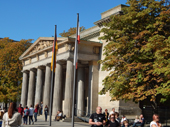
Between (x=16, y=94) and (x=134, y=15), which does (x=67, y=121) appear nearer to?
(x=134, y=15)

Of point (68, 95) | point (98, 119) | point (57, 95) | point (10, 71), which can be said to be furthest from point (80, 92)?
point (98, 119)

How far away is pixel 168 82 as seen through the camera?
22.0m

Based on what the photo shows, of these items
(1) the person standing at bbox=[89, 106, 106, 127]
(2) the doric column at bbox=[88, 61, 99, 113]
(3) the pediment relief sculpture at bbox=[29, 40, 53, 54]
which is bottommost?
(1) the person standing at bbox=[89, 106, 106, 127]

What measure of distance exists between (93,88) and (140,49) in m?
13.2

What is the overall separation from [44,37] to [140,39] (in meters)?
20.6

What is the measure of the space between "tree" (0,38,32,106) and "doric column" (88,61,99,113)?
78.3 ft

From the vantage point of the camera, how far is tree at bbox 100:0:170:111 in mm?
23984

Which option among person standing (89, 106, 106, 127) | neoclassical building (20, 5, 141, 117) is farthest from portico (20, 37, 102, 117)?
person standing (89, 106, 106, 127)

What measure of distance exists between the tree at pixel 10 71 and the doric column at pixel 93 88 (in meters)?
23.9

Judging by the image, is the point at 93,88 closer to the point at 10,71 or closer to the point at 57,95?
the point at 57,95

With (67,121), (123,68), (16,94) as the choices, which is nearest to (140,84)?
(123,68)

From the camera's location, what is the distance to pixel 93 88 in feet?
124

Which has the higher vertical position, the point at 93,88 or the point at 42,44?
the point at 42,44

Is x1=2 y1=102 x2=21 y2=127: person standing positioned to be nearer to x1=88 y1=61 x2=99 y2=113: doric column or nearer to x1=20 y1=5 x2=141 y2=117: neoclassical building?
x1=20 y1=5 x2=141 y2=117: neoclassical building
